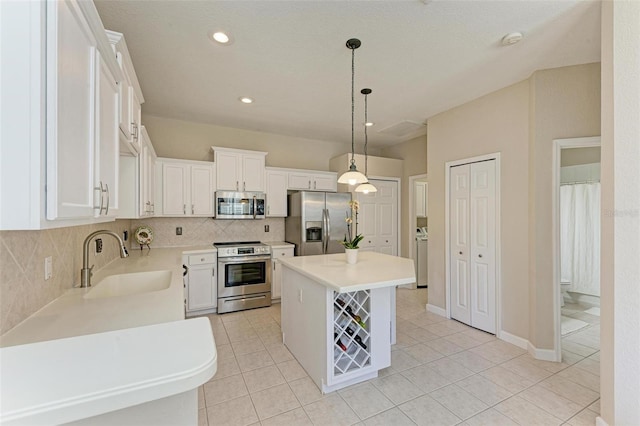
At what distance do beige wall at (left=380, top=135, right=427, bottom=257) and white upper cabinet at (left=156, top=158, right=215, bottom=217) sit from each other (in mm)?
3458

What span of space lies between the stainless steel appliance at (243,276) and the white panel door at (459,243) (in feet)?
8.55

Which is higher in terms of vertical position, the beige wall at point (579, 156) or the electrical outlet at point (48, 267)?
the beige wall at point (579, 156)

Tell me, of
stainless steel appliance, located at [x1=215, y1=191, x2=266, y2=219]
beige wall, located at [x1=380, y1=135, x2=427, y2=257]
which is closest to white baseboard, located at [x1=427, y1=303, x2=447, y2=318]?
beige wall, located at [x1=380, y1=135, x2=427, y2=257]

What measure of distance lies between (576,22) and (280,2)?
86.1 inches

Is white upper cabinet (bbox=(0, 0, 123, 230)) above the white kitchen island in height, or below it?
above

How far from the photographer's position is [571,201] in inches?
171

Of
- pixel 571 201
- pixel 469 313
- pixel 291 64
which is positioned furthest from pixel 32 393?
pixel 571 201

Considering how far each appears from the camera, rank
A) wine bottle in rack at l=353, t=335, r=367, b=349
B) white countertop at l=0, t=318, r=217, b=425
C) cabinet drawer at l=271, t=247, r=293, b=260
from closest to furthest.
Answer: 1. white countertop at l=0, t=318, r=217, b=425
2. wine bottle in rack at l=353, t=335, r=367, b=349
3. cabinet drawer at l=271, t=247, r=293, b=260

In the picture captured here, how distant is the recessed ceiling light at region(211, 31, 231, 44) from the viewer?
2.15 meters

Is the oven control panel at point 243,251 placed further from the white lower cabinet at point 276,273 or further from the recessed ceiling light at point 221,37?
the recessed ceiling light at point 221,37

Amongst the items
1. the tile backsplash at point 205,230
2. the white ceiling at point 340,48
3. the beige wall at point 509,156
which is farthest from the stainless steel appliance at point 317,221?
the beige wall at point 509,156

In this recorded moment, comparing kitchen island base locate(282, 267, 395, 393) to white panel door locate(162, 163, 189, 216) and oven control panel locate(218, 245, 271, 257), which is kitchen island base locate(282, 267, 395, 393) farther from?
white panel door locate(162, 163, 189, 216)

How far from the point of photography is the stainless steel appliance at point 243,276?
3.87 meters

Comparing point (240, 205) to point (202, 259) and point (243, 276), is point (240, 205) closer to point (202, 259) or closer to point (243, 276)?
point (202, 259)
